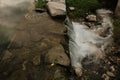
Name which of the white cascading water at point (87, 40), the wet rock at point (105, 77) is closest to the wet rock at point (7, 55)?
the white cascading water at point (87, 40)

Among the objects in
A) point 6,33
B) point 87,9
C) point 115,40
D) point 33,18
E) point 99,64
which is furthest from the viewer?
point 87,9

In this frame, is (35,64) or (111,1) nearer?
(35,64)

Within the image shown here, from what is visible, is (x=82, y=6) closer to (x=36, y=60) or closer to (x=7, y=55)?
(x=36, y=60)

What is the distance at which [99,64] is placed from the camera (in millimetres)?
5016

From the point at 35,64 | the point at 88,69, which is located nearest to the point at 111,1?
the point at 88,69

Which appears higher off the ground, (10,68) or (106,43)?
(10,68)

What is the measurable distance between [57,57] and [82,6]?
3.54m

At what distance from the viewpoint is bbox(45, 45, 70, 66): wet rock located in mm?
4042

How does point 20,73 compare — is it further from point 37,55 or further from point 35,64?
point 37,55

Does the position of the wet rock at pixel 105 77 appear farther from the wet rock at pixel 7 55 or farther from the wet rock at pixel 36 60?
the wet rock at pixel 7 55

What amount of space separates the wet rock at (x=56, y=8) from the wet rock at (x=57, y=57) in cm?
162

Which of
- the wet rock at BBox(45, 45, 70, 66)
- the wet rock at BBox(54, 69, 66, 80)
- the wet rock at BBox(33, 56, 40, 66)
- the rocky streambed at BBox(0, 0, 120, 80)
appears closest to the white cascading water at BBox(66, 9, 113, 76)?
the rocky streambed at BBox(0, 0, 120, 80)

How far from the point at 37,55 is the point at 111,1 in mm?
4490

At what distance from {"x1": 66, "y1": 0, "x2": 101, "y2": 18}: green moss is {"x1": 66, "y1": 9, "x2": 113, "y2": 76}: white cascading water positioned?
40 centimetres
